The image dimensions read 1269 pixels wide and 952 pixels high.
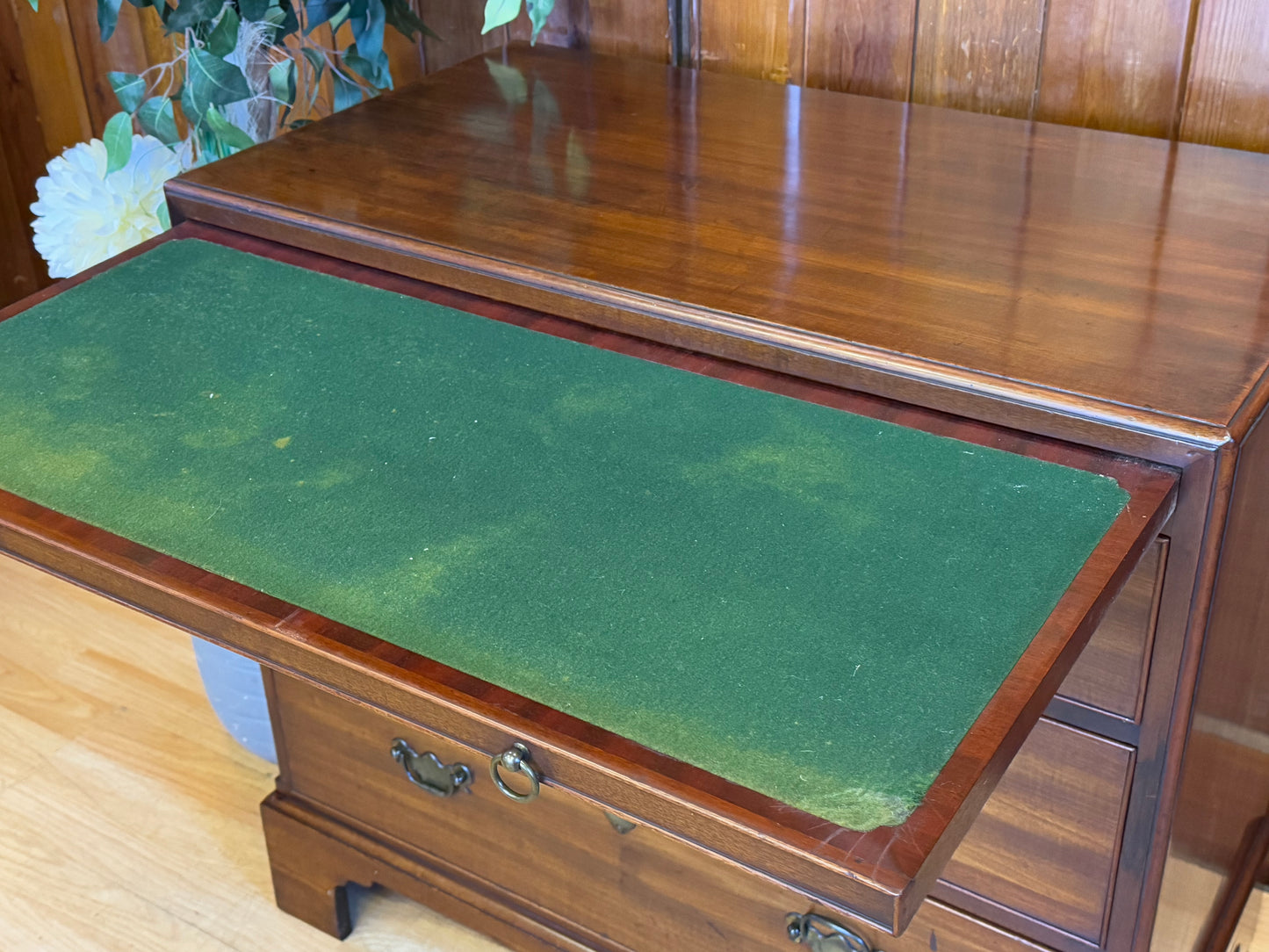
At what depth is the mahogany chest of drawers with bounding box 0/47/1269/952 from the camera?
70 cm

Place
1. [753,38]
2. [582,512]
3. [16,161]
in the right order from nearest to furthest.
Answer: [582,512]
[753,38]
[16,161]

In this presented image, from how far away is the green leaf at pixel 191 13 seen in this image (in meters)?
1.30

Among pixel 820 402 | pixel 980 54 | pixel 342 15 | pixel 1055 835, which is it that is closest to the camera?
pixel 820 402

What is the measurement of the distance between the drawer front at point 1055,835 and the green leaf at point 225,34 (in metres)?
1.00

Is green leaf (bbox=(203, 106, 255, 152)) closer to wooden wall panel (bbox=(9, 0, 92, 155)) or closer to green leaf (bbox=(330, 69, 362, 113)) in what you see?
green leaf (bbox=(330, 69, 362, 113))

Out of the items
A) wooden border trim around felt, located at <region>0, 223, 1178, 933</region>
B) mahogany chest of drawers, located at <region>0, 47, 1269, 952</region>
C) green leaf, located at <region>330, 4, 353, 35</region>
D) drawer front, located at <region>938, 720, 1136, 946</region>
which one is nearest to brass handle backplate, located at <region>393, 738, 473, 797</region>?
mahogany chest of drawers, located at <region>0, 47, 1269, 952</region>

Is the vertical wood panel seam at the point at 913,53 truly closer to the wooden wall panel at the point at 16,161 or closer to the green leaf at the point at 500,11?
the green leaf at the point at 500,11

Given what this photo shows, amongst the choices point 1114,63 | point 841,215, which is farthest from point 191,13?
point 1114,63

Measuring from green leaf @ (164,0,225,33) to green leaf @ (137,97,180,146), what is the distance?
0.29 ft

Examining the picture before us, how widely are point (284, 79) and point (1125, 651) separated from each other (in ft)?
3.28

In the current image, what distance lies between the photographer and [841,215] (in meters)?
1.11

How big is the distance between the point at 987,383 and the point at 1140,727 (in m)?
0.31

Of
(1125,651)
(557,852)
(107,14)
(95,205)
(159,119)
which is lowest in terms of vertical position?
(557,852)

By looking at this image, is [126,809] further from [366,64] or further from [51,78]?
[51,78]
